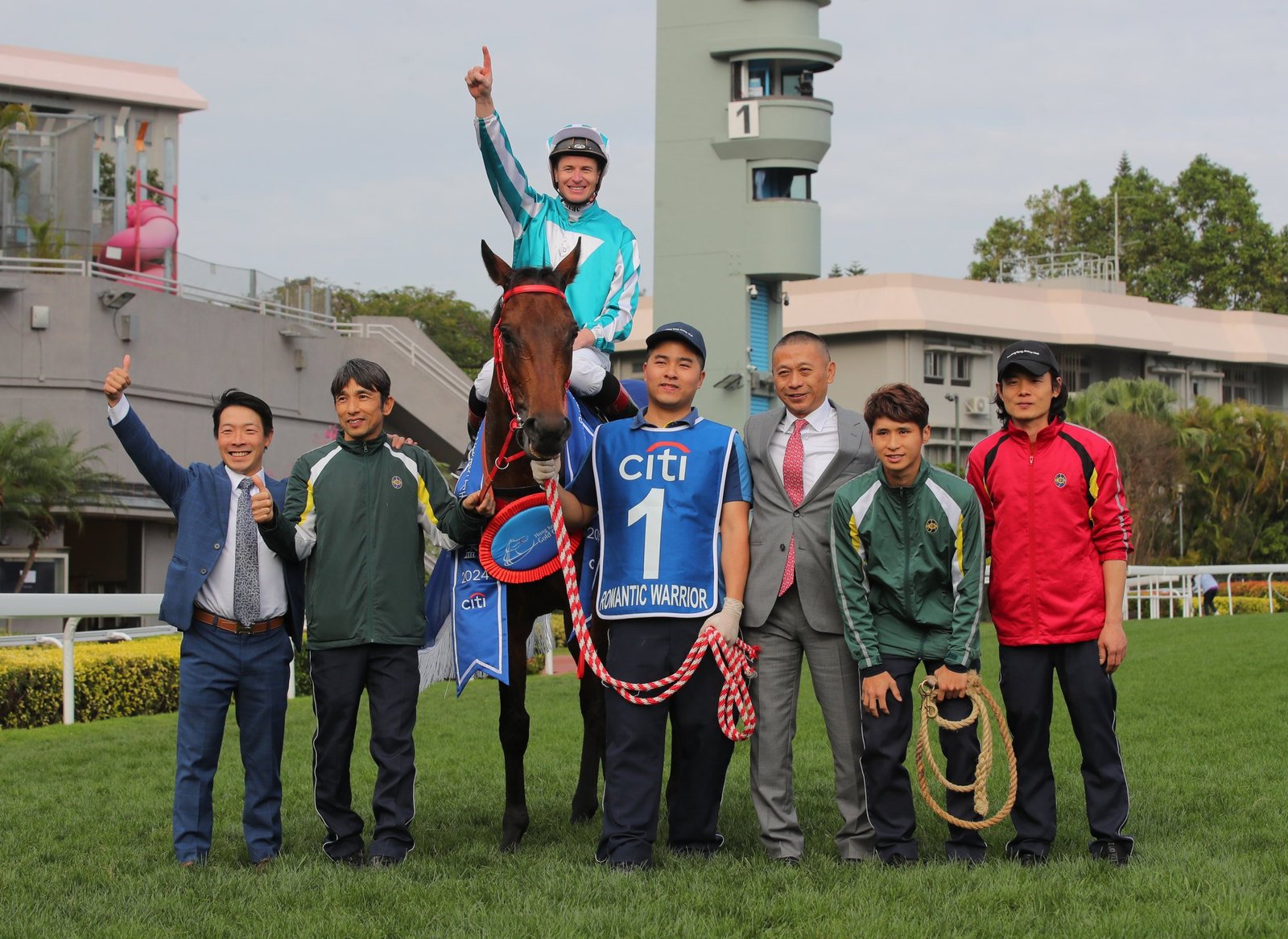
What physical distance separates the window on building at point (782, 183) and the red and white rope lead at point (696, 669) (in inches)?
1154

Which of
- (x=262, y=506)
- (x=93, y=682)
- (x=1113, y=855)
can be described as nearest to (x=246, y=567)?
(x=262, y=506)

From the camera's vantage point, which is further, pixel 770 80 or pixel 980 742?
pixel 770 80

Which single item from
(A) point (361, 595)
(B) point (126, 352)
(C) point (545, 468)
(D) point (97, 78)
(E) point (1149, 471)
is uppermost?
(D) point (97, 78)

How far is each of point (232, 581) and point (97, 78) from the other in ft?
204

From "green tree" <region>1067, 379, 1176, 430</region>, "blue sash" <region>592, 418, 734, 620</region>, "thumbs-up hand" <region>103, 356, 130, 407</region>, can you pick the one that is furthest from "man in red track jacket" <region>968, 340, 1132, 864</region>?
"green tree" <region>1067, 379, 1176, 430</region>

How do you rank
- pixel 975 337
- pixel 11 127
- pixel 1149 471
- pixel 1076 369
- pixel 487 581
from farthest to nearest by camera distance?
pixel 1076 369 → pixel 975 337 → pixel 1149 471 → pixel 11 127 → pixel 487 581

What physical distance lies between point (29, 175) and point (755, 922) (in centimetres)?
2682

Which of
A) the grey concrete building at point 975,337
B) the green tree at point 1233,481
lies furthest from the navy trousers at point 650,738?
the grey concrete building at point 975,337

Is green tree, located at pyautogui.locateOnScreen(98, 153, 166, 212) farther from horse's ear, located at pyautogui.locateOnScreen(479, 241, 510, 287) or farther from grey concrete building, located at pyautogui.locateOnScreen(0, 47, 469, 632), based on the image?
horse's ear, located at pyautogui.locateOnScreen(479, 241, 510, 287)

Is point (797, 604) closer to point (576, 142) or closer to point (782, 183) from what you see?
point (576, 142)

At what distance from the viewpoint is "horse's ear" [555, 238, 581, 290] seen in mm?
5664

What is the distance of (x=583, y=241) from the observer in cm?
657

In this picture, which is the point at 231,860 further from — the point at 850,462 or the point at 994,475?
the point at 994,475

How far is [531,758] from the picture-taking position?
8.89 metres
